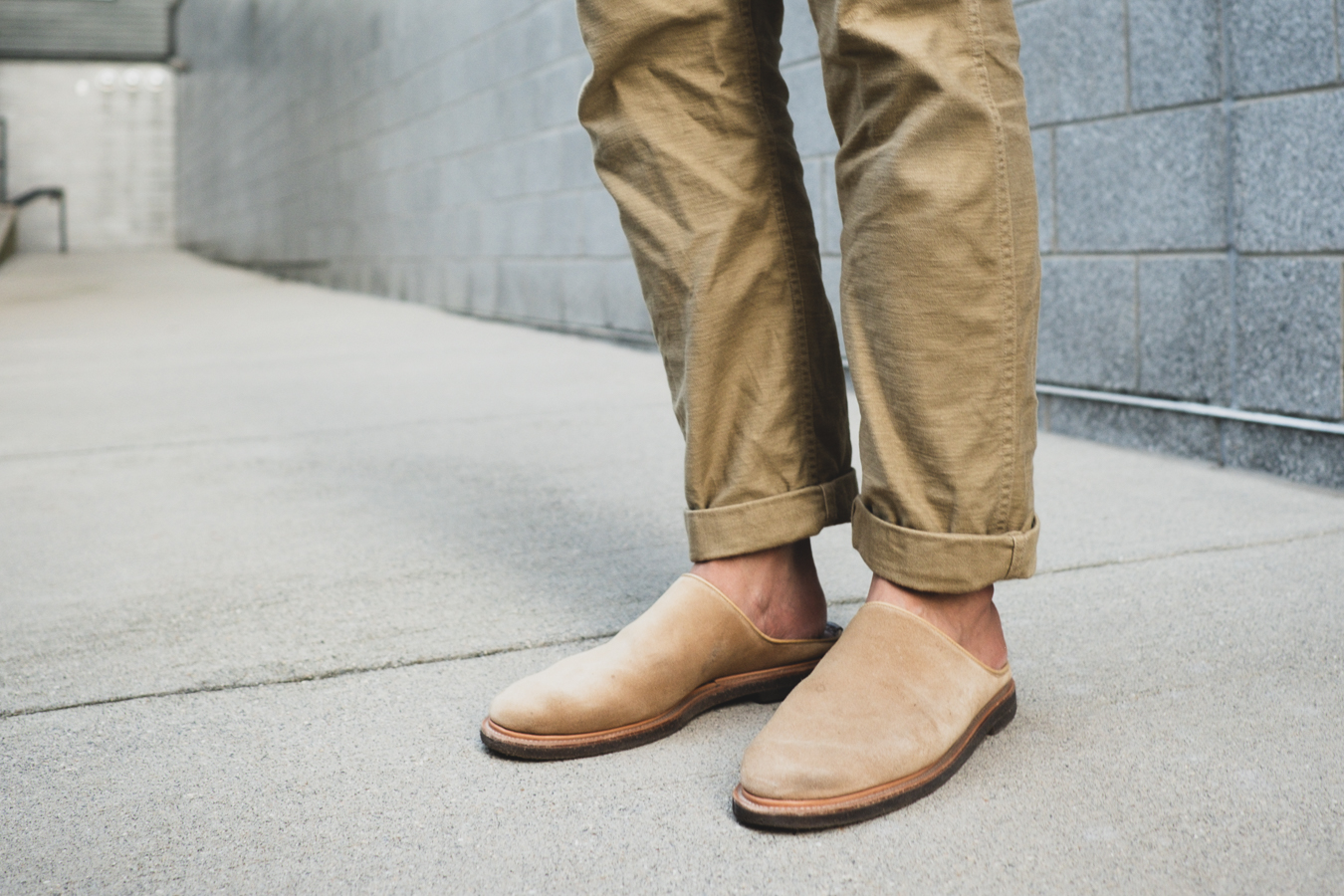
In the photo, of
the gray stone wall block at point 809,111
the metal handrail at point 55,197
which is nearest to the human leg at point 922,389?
the gray stone wall block at point 809,111

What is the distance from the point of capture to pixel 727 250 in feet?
2.57

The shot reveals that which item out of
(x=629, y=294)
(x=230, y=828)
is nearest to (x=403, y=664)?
(x=230, y=828)

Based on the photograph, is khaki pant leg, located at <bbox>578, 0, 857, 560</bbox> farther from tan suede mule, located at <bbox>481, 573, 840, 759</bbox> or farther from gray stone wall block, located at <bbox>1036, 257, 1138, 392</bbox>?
gray stone wall block, located at <bbox>1036, 257, 1138, 392</bbox>

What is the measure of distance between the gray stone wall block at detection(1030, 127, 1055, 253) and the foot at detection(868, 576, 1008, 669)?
1365 mm

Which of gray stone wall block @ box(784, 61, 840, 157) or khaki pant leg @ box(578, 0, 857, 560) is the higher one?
gray stone wall block @ box(784, 61, 840, 157)

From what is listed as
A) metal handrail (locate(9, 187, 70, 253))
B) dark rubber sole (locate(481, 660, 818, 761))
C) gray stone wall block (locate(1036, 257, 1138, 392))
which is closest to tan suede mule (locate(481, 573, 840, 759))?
dark rubber sole (locate(481, 660, 818, 761))

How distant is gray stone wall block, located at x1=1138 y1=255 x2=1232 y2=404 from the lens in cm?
166

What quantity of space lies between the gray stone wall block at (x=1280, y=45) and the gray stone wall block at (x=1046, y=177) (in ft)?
1.25

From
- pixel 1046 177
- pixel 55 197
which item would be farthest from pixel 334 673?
pixel 55 197

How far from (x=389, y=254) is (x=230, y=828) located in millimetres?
5446

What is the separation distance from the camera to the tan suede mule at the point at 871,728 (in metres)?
0.65

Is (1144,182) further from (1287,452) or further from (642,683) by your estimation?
(642,683)

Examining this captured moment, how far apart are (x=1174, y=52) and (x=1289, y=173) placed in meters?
0.28

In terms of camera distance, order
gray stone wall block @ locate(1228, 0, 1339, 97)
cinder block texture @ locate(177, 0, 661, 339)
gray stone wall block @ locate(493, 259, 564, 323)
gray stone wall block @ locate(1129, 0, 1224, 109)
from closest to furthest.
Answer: gray stone wall block @ locate(1228, 0, 1339, 97)
gray stone wall block @ locate(1129, 0, 1224, 109)
cinder block texture @ locate(177, 0, 661, 339)
gray stone wall block @ locate(493, 259, 564, 323)
